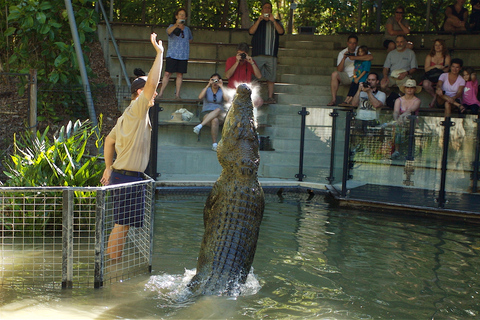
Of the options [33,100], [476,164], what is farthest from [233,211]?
[33,100]

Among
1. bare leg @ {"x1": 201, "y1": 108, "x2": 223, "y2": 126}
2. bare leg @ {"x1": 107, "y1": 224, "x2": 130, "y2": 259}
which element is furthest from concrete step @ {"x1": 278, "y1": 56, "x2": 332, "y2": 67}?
bare leg @ {"x1": 107, "y1": 224, "x2": 130, "y2": 259}

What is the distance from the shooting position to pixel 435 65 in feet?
36.0

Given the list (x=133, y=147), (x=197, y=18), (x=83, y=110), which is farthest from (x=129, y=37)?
(x=133, y=147)

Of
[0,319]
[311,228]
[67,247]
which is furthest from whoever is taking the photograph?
[311,228]

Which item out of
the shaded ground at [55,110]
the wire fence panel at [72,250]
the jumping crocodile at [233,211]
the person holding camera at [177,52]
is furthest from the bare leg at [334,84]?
the jumping crocodile at [233,211]

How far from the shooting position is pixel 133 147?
4.75 metres

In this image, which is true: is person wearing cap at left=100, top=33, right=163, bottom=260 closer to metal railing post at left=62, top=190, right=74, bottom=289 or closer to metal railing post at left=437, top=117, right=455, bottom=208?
metal railing post at left=62, top=190, right=74, bottom=289

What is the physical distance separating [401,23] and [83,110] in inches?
288

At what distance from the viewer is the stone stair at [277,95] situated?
9.11 metres

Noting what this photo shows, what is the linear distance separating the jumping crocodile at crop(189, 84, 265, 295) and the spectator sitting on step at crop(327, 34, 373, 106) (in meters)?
7.41

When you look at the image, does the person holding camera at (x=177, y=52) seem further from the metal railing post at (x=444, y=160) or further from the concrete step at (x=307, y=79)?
the metal railing post at (x=444, y=160)

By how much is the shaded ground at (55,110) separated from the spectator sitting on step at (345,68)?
4844 millimetres

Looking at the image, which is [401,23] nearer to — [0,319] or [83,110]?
[83,110]

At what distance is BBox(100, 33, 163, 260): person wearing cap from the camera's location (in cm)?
464
